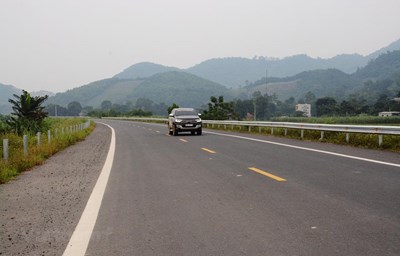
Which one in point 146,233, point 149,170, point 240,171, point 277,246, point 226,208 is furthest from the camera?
point 149,170

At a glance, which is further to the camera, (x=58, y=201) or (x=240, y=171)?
(x=240, y=171)

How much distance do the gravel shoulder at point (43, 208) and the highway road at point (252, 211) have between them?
1.41 ft

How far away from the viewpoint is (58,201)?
6.88m

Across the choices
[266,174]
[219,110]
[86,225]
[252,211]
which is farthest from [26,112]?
[219,110]

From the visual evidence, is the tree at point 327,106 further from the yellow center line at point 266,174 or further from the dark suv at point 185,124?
the yellow center line at point 266,174

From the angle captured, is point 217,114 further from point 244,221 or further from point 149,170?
point 244,221

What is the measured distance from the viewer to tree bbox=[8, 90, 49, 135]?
24.8 m

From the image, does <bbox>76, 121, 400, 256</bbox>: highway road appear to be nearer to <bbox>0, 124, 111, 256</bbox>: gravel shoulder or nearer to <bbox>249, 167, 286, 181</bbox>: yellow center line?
<bbox>249, 167, 286, 181</bbox>: yellow center line

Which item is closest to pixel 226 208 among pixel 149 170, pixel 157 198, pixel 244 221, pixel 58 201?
pixel 244 221

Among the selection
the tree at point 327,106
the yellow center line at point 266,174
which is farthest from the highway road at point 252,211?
the tree at point 327,106

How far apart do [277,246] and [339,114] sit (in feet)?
476

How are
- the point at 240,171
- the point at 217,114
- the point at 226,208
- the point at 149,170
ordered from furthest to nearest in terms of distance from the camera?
the point at 217,114 < the point at 149,170 < the point at 240,171 < the point at 226,208

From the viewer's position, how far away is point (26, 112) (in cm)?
2525

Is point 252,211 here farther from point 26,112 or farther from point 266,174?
point 26,112
